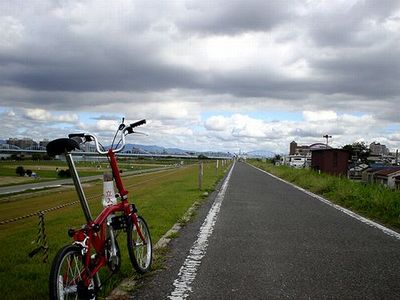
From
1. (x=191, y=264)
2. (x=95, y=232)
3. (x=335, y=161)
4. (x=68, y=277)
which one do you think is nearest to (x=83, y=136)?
(x=95, y=232)

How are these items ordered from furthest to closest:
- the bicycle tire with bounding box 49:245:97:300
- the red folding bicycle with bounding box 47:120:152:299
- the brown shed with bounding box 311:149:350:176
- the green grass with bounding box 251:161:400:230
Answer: the brown shed with bounding box 311:149:350:176
the green grass with bounding box 251:161:400:230
the red folding bicycle with bounding box 47:120:152:299
the bicycle tire with bounding box 49:245:97:300

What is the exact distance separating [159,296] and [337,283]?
2081mm

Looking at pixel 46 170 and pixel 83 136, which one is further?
pixel 46 170

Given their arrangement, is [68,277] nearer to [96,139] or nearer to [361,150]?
[96,139]

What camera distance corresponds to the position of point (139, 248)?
5336 millimetres

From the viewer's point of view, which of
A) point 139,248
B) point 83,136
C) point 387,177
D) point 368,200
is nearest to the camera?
point 83,136

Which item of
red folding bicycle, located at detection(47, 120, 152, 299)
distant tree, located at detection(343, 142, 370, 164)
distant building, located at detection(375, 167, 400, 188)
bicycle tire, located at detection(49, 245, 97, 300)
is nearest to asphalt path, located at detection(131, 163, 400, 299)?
red folding bicycle, located at detection(47, 120, 152, 299)

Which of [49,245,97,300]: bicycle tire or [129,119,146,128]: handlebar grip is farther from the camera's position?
[129,119,146,128]: handlebar grip

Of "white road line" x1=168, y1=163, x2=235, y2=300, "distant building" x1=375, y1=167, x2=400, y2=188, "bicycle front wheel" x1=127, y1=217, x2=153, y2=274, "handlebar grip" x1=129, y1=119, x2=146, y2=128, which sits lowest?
"distant building" x1=375, y1=167, x2=400, y2=188

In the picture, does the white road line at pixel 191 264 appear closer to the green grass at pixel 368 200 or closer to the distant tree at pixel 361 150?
the green grass at pixel 368 200

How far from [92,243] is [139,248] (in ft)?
4.52

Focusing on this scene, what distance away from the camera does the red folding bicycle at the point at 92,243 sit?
352 cm

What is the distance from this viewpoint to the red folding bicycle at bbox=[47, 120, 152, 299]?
352 centimetres

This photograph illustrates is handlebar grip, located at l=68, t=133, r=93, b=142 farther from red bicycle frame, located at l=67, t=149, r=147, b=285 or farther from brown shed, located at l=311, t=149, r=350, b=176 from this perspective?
brown shed, located at l=311, t=149, r=350, b=176
